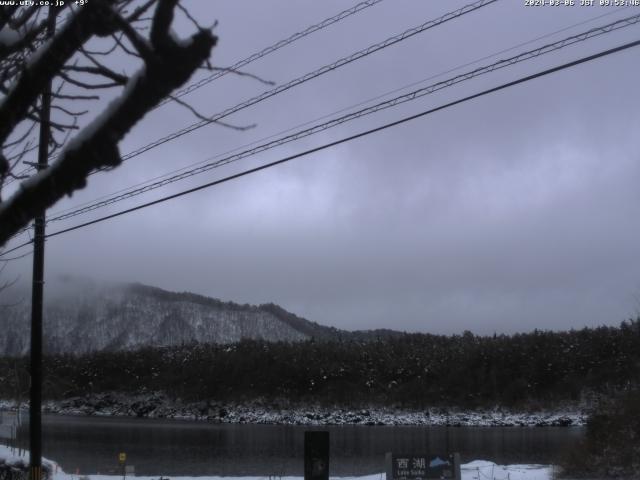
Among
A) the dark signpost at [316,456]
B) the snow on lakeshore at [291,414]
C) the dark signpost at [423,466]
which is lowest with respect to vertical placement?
the snow on lakeshore at [291,414]

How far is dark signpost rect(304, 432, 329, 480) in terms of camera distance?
1365 centimetres

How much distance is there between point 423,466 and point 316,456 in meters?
3.42

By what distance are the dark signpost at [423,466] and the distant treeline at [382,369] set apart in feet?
220

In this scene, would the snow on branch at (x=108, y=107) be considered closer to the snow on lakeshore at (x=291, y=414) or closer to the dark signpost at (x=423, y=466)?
the dark signpost at (x=423, y=466)

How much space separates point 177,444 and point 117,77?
44.4 meters

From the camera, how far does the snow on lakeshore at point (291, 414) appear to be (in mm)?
81062

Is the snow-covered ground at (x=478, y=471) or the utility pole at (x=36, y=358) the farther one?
the snow-covered ground at (x=478, y=471)

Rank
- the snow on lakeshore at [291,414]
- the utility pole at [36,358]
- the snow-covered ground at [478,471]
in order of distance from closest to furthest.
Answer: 1. the utility pole at [36,358]
2. the snow-covered ground at [478,471]
3. the snow on lakeshore at [291,414]

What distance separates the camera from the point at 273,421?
9162 cm

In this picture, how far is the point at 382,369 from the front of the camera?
99.6 m

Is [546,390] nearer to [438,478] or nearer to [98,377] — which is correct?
[98,377]

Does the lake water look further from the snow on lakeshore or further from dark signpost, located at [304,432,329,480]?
the snow on lakeshore

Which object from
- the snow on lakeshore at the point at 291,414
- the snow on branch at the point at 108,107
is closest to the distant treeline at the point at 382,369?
the snow on lakeshore at the point at 291,414

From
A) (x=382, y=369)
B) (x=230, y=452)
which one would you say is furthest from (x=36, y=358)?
(x=382, y=369)
